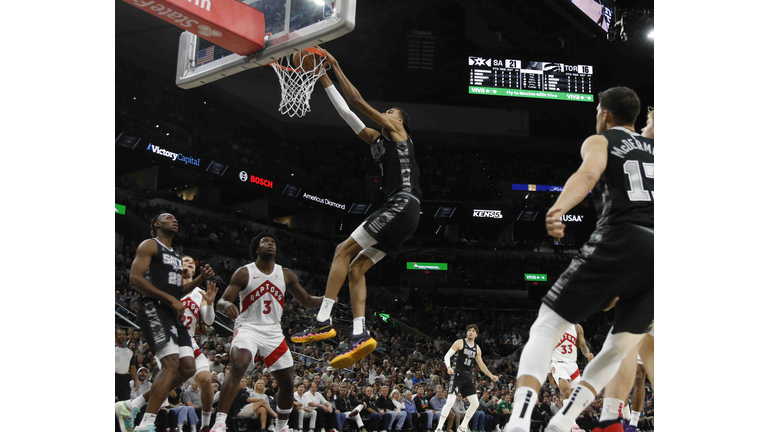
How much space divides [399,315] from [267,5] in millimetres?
19351

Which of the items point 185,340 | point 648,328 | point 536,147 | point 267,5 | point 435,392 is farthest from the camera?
point 536,147

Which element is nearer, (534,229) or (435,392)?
(435,392)

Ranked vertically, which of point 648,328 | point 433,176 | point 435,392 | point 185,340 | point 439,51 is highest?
point 439,51

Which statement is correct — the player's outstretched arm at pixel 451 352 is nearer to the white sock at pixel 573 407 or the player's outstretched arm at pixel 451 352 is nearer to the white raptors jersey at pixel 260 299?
the white raptors jersey at pixel 260 299

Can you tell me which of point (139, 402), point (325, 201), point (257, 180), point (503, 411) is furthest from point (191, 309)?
point (325, 201)

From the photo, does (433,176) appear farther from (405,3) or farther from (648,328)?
(648,328)

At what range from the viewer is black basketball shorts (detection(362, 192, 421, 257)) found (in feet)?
20.6

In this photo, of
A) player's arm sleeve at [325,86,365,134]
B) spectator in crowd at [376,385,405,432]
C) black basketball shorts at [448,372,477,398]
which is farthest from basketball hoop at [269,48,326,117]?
spectator in crowd at [376,385,405,432]

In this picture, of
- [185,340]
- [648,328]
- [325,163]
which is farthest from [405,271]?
[648,328]

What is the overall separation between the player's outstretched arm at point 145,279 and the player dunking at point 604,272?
429 cm

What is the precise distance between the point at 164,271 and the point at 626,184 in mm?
5266

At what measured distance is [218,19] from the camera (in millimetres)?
6086

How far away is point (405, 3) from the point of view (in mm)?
20891

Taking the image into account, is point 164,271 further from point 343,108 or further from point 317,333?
point 343,108
